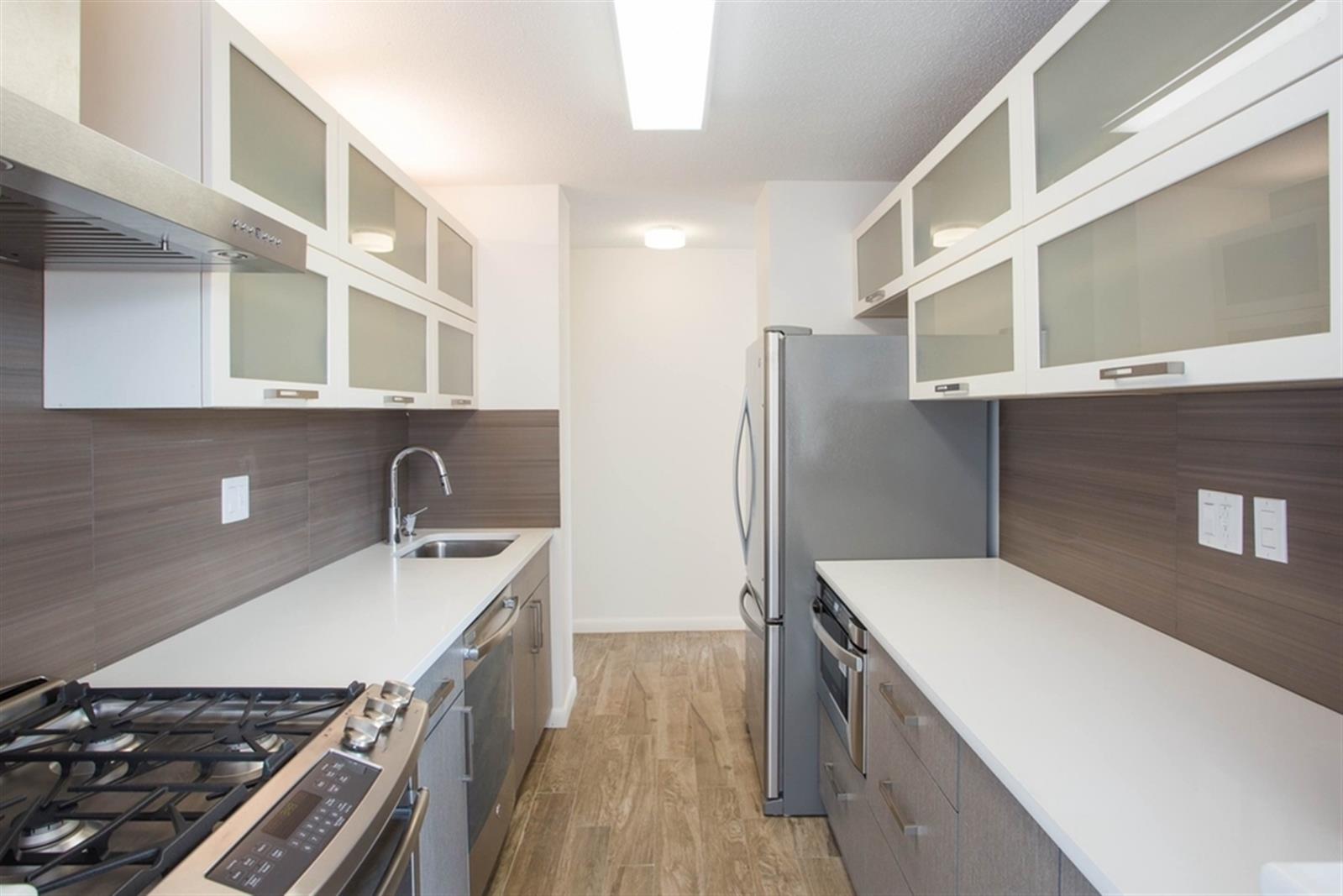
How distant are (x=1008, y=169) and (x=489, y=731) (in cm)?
205

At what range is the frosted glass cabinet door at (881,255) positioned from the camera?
87.7 inches

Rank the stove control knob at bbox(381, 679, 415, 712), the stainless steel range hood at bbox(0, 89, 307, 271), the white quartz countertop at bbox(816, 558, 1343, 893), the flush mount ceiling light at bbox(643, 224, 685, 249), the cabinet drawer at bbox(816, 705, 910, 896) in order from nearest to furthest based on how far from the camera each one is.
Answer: the stainless steel range hood at bbox(0, 89, 307, 271) → the white quartz countertop at bbox(816, 558, 1343, 893) → the stove control knob at bbox(381, 679, 415, 712) → the cabinet drawer at bbox(816, 705, 910, 896) → the flush mount ceiling light at bbox(643, 224, 685, 249)

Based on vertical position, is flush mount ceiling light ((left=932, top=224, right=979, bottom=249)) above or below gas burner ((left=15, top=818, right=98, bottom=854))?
above

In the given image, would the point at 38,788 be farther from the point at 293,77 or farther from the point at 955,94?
the point at 955,94

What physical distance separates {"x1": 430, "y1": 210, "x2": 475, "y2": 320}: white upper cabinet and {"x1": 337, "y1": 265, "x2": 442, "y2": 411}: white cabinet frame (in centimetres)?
12

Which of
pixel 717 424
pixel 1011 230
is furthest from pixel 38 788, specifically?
pixel 717 424

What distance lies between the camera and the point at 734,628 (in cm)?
425

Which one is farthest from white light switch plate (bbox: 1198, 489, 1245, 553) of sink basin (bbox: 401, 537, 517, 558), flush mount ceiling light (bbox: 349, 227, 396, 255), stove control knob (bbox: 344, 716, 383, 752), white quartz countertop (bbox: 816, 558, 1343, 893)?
sink basin (bbox: 401, 537, 517, 558)

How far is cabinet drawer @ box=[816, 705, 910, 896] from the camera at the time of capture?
154cm

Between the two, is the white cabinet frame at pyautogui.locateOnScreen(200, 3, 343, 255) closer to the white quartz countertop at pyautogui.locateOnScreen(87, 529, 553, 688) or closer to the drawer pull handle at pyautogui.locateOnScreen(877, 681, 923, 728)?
the white quartz countertop at pyautogui.locateOnScreen(87, 529, 553, 688)

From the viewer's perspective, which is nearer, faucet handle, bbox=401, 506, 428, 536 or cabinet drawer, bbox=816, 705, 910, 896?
cabinet drawer, bbox=816, 705, 910, 896

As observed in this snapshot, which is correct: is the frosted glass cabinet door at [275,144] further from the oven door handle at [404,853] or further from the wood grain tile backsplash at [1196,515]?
the wood grain tile backsplash at [1196,515]

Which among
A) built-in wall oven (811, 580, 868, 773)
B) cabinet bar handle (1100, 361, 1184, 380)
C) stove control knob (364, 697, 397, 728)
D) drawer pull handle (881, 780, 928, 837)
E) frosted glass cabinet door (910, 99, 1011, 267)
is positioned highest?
frosted glass cabinet door (910, 99, 1011, 267)

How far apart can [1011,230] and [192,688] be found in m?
1.97
